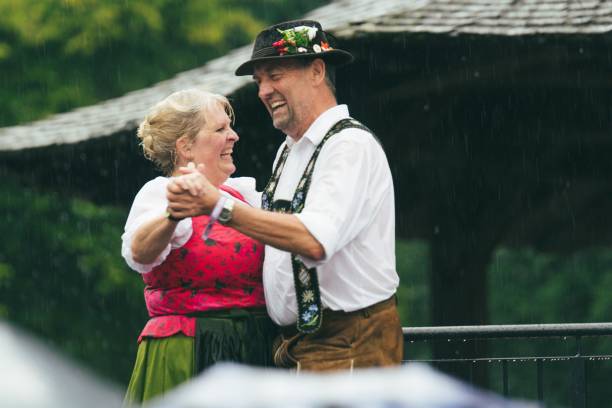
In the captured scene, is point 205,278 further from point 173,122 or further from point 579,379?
point 579,379

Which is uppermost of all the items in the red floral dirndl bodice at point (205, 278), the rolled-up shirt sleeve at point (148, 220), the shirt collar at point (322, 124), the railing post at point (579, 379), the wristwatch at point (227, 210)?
the shirt collar at point (322, 124)

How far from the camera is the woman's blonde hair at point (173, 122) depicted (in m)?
3.48

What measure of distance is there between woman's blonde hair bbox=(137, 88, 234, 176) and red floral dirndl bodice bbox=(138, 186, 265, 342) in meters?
0.23

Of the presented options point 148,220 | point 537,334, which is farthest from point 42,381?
point 537,334

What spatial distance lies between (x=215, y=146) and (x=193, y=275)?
0.37m

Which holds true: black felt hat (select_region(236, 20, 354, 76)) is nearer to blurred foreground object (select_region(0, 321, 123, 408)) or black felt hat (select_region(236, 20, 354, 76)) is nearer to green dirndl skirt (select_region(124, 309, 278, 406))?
green dirndl skirt (select_region(124, 309, 278, 406))

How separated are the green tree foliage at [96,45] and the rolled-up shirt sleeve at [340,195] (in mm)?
12956

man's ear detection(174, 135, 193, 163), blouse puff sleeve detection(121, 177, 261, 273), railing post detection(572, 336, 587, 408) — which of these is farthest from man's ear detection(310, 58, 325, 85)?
railing post detection(572, 336, 587, 408)

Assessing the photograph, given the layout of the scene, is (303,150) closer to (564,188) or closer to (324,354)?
(324,354)

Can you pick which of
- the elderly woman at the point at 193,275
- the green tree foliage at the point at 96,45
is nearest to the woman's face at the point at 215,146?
the elderly woman at the point at 193,275

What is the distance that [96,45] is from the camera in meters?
16.7

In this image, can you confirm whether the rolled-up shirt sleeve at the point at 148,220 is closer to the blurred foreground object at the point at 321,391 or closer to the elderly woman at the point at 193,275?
the elderly woman at the point at 193,275

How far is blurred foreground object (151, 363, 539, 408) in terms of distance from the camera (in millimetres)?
1414

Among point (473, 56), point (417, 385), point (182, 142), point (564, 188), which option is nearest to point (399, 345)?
point (182, 142)
